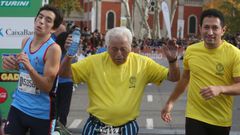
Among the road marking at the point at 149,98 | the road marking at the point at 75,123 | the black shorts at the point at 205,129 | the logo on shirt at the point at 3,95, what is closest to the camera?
the black shorts at the point at 205,129

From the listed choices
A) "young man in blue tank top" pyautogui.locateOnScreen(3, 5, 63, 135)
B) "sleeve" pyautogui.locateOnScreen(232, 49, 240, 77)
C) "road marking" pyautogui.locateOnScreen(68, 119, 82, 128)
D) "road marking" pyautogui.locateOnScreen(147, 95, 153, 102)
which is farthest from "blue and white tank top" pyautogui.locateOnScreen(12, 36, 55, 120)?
"road marking" pyautogui.locateOnScreen(147, 95, 153, 102)

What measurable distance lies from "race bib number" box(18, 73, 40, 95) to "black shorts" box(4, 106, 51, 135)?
0.20 meters

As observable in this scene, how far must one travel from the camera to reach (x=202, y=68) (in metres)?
5.15

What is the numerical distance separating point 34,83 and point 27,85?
0.54ft

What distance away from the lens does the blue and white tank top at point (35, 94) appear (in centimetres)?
480

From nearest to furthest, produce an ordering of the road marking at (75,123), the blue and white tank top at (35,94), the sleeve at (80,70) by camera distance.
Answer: the blue and white tank top at (35,94) → the sleeve at (80,70) → the road marking at (75,123)

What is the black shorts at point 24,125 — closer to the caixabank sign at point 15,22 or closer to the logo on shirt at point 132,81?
the logo on shirt at point 132,81

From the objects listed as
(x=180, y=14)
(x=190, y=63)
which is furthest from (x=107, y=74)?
(x=180, y=14)

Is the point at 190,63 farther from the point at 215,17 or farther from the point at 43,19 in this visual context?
the point at 43,19

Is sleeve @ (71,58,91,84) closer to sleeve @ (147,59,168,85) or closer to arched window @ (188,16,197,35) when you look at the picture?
sleeve @ (147,59,168,85)

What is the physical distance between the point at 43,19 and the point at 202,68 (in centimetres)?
153

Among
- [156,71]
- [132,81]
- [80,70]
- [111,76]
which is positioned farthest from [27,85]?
[156,71]

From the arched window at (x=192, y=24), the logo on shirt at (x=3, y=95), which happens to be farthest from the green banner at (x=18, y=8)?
the arched window at (x=192, y=24)

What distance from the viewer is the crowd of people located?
4.77 meters
